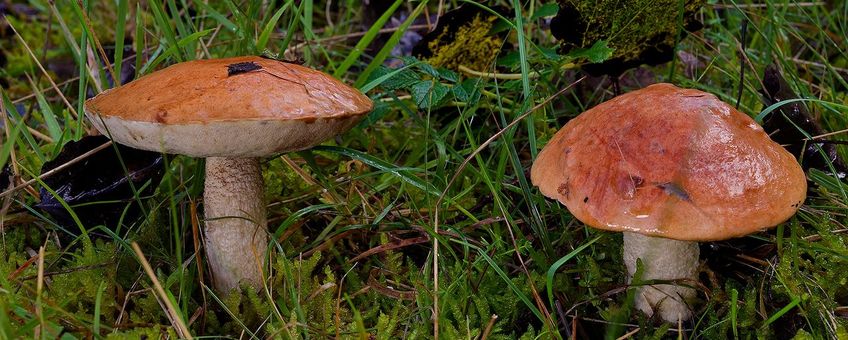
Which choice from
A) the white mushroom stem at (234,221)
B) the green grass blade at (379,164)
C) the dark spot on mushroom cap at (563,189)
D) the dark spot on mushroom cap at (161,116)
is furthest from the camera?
the green grass blade at (379,164)

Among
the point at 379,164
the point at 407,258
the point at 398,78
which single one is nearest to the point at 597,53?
the point at 398,78

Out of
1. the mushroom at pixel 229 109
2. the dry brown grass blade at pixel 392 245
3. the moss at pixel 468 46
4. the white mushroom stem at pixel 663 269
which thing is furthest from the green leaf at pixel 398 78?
the white mushroom stem at pixel 663 269

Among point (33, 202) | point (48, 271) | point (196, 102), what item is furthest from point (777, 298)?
point (33, 202)

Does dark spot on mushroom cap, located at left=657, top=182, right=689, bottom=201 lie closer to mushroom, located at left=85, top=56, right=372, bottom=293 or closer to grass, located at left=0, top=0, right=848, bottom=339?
grass, located at left=0, top=0, right=848, bottom=339

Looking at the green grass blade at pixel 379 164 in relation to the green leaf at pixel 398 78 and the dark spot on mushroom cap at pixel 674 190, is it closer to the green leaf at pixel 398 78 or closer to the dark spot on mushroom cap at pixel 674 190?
the green leaf at pixel 398 78

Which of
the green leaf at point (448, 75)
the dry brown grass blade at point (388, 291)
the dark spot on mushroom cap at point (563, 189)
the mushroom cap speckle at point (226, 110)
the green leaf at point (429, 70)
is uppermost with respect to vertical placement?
the mushroom cap speckle at point (226, 110)

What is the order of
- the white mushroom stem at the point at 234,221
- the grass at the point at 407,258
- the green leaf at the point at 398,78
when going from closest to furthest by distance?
1. the grass at the point at 407,258
2. the white mushroom stem at the point at 234,221
3. the green leaf at the point at 398,78
